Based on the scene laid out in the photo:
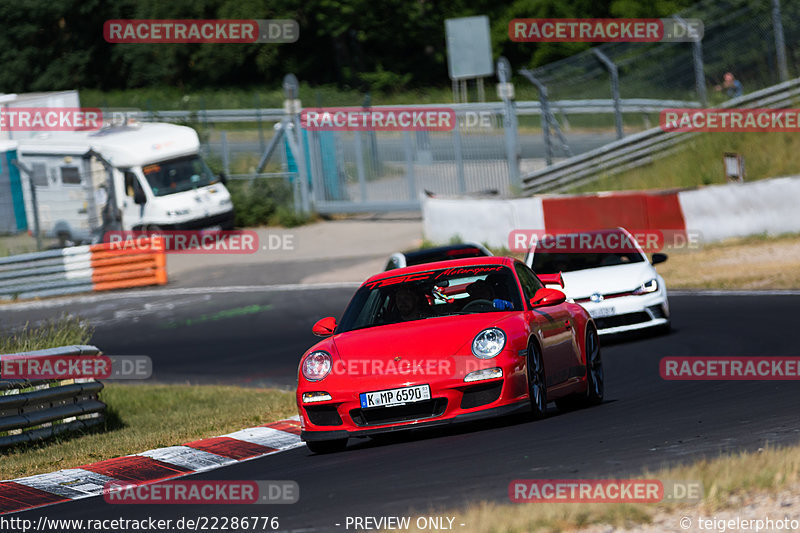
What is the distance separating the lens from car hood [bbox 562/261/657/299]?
50.8 feet

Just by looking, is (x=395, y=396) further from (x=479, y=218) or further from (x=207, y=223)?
(x=207, y=223)

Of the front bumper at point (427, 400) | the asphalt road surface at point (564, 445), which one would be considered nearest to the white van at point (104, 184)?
the asphalt road surface at point (564, 445)

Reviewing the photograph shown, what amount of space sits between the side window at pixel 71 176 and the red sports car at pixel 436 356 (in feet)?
70.5

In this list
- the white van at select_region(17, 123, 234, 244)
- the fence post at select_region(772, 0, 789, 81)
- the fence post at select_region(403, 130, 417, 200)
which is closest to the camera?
the fence post at select_region(772, 0, 789, 81)

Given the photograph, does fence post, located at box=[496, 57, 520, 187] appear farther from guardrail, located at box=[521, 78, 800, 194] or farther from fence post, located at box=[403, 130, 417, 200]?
fence post, located at box=[403, 130, 417, 200]

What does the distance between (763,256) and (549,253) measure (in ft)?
23.0

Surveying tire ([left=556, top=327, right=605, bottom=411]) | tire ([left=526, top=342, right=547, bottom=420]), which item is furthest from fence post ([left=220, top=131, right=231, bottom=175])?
tire ([left=526, top=342, right=547, bottom=420])

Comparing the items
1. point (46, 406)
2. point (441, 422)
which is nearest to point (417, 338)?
point (441, 422)

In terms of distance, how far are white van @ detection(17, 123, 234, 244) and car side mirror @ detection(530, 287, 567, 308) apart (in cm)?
2210

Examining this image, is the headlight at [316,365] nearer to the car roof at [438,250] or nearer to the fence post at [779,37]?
the car roof at [438,250]

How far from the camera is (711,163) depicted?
2808cm

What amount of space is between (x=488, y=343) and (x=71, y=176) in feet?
76.0

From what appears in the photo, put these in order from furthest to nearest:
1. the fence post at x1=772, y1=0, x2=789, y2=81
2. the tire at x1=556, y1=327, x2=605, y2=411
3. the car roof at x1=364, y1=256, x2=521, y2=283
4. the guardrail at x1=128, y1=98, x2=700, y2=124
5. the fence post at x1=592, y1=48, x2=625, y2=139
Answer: the guardrail at x1=128, y1=98, x2=700, y2=124 → the fence post at x1=592, y1=48, x2=625, y2=139 → the fence post at x1=772, y1=0, x2=789, y2=81 → the tire at x1=556, y1=327, x2=605, y2=411 → the car roof at x1=364, y1=256, x2=521, y2=283

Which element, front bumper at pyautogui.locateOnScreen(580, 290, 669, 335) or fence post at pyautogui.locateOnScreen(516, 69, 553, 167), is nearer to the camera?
front bumper at pyautogui.locateOnScreen(580, 290, 669, 335)
